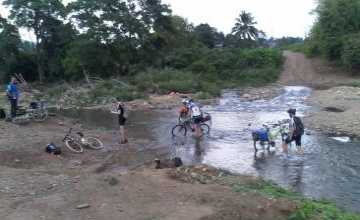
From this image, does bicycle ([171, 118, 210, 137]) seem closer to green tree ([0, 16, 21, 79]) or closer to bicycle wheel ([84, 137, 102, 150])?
bicycle wheel ([84, 137, 102, 150])

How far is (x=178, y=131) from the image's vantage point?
22031 mm

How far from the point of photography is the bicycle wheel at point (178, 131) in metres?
21.8

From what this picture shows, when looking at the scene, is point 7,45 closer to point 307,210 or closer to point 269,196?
point 269,196

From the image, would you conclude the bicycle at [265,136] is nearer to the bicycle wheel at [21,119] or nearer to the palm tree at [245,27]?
the bicycle wheel at [21,119]

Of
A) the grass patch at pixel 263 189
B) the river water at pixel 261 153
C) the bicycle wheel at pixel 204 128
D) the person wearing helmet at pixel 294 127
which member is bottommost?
the river water at pixel 261 153

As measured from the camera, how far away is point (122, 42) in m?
52.3

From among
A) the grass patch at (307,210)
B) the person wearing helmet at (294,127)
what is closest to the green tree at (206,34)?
the person wearing helmet at (294,127)

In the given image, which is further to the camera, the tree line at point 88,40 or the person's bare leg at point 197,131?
the tree line at point 88,40

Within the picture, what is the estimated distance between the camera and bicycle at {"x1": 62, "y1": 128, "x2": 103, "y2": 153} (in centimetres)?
1727

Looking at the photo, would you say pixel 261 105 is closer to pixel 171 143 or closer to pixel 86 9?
pixel 171 143

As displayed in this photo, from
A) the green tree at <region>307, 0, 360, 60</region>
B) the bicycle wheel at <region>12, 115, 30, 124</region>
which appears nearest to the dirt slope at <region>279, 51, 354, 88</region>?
the green tree at <region>307, 0, 360, 60</region>

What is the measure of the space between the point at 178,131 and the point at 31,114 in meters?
7.62

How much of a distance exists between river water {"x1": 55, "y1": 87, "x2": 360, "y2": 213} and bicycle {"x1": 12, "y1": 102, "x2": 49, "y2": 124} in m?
3.77

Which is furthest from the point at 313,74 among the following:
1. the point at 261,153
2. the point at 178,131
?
the point at 261,153
